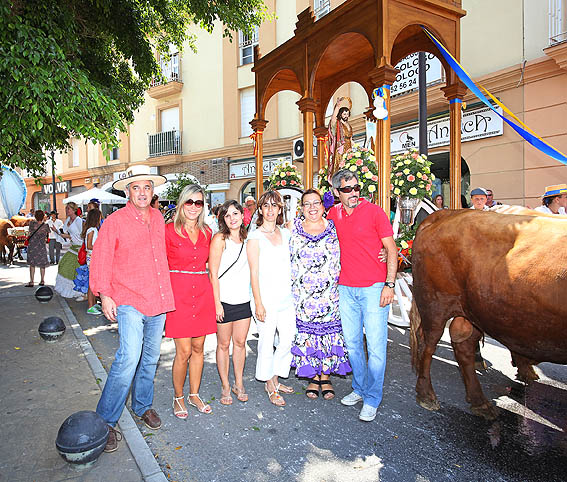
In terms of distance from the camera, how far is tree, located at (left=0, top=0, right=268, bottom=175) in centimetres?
478


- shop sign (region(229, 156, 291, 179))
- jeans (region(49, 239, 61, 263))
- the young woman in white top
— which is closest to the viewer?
the young woman in white top

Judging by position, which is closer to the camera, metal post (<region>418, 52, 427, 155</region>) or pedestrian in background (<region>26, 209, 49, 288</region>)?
metal post (<region>418, 52, 427, 155</region>)

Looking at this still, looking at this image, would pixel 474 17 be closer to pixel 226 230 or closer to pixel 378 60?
pixel 378 60

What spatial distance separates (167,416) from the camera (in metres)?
3.83

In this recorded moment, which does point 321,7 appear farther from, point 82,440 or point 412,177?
point 82,440

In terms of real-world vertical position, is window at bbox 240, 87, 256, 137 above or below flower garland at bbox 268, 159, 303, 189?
above

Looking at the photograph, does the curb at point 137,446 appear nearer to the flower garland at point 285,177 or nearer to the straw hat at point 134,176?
the straw hat at point 134,176

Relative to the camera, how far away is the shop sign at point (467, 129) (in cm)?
995

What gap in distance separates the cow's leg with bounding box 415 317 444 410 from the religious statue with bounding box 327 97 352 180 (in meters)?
3.81

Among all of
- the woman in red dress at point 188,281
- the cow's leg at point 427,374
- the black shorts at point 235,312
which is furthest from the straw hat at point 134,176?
the cow's leg at point 427,374

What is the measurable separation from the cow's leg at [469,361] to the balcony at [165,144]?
20271mm

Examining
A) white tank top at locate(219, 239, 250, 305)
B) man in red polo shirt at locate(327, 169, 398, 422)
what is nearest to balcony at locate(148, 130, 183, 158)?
white tank top at locate(219, 239, 250, 305)

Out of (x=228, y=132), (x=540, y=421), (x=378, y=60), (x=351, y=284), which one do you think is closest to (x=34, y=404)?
(x=351, y=284)

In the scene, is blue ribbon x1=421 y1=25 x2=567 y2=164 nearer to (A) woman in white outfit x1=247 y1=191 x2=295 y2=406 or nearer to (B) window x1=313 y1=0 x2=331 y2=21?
(A) woman in white outfit x1=247 y1=191 x2=295 y2=406
